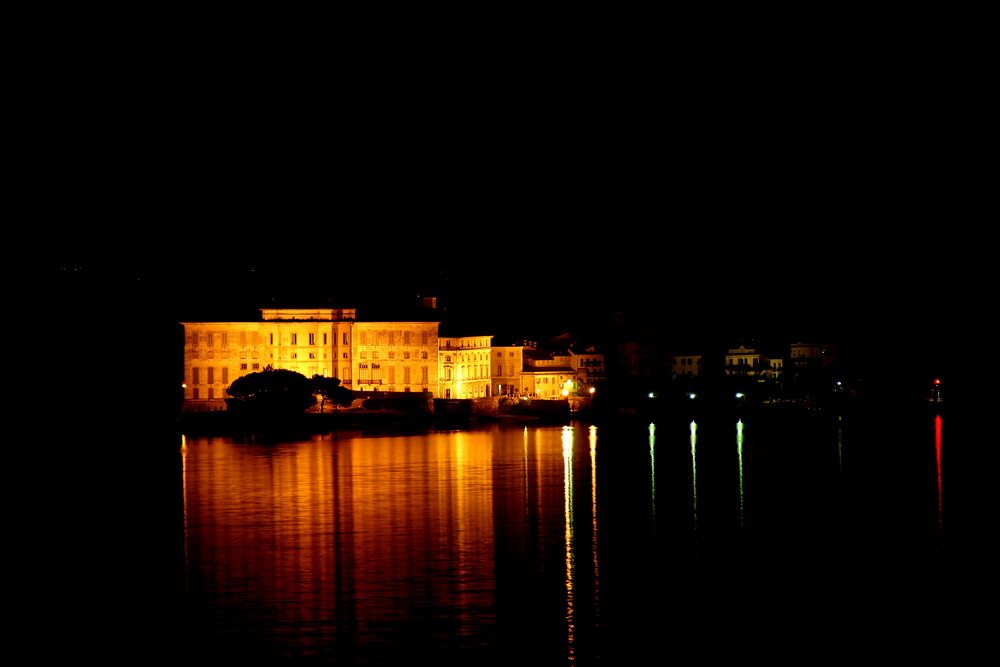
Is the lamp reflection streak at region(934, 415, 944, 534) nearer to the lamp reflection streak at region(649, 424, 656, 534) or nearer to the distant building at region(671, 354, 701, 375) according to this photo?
the lamp reflection streak at region(649, 424, 656, 534)

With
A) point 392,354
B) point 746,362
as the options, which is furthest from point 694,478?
point 746,362

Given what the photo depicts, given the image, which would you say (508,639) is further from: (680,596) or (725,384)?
(725,384)

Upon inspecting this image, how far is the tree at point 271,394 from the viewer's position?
127 ft

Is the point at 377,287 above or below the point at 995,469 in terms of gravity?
above

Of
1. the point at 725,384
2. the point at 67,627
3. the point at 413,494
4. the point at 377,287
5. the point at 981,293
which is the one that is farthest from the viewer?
the point at 981,293

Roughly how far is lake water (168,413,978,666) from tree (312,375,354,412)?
8497 mm

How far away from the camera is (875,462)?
102ft

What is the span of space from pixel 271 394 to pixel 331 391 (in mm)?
1748

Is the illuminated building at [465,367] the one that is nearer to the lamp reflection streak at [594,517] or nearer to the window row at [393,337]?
the window row at [393,337]

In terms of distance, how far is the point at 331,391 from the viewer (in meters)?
40.0

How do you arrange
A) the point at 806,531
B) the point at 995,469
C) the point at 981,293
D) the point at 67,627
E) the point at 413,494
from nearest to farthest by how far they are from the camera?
the point at 67,627
the point at 806,531
the point at 413,494
the point at 995,469
the point at 981,293

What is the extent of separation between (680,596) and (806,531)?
514cm

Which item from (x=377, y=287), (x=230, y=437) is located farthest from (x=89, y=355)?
(x=230, y=437)

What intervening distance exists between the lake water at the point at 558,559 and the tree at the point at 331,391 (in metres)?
8.50
